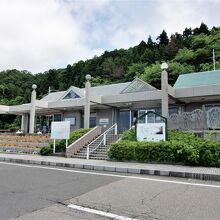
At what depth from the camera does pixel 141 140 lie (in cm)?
1347

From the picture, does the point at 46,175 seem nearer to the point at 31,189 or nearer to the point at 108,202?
the point at 31,189

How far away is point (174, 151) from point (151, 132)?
2304mm

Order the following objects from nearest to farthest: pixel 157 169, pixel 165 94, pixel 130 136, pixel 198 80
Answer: pixel 157 169 → pixel 130 136 → pixel 165 94 → pixel 198 80

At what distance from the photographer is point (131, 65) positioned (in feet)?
174

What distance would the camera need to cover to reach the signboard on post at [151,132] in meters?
13.0

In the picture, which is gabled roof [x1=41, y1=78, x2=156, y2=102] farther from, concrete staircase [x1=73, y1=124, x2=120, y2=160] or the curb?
the curb

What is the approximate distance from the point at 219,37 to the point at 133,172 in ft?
131

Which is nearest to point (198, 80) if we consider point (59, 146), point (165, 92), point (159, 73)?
point (165, 92)

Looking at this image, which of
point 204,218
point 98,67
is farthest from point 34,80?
point 204,218

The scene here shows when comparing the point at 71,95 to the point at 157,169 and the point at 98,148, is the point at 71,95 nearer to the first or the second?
the point at 98,148

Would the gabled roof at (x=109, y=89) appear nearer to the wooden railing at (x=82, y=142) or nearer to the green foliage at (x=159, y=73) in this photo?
the wooden railing at (x=82, y=142)

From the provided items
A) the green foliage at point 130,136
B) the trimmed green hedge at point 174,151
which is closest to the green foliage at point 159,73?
the green foliage at point 130,136

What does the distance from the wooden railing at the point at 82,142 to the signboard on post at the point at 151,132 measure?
394 centimetres

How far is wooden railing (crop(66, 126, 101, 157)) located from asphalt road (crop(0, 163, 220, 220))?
5.92m
